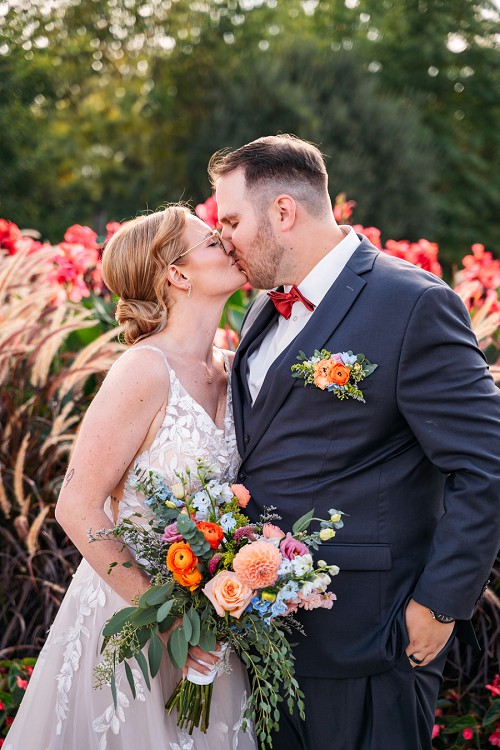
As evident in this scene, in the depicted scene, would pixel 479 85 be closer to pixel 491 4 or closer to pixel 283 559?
pixel 491 4

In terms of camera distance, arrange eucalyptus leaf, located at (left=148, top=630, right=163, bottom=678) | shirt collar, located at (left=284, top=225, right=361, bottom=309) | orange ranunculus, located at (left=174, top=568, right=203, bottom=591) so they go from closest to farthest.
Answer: orange ranunculus, located at (left=174, top=568, right=203, bottom=591), eucalyptus leaf, located at (left=148, top=630, right=163, bottom=678), shirt collar, located at (left=284, top=225, right=361, bottom=309)

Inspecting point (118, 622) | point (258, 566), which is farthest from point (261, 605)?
point (118, 622)

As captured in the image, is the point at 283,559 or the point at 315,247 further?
the point at 315,247

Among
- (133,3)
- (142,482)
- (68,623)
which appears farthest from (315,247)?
(133,3)

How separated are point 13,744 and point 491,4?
26177 mm

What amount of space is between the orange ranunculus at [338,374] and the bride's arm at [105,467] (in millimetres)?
711

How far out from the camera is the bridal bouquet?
100 inches

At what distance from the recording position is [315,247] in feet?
11.2

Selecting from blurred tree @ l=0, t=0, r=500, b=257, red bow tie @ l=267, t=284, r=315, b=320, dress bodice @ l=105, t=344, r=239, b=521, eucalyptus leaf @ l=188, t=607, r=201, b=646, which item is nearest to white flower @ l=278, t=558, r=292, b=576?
eucalyptus leaf @ l=188, t=607, r=201, b=646

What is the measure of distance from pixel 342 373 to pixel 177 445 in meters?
0.72

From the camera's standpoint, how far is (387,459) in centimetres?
300

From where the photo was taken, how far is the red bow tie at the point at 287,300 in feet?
11.1

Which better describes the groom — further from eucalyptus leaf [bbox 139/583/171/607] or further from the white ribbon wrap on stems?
eucalyptus leaf [bbox 139/583/171/607]

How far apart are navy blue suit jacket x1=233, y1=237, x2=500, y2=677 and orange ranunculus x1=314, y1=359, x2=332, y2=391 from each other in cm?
10
